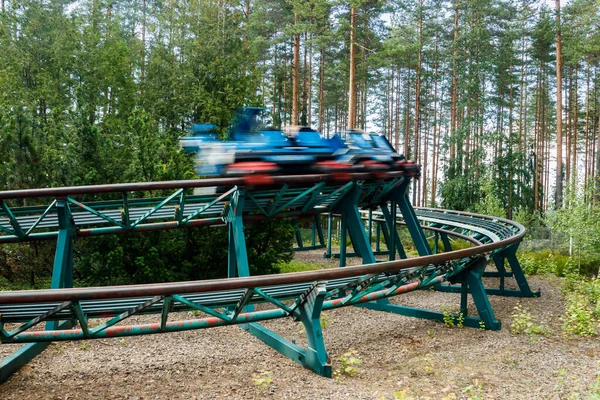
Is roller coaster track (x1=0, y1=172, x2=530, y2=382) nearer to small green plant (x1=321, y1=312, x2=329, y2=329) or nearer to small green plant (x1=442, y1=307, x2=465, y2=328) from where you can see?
small green plant (x1=442, y1=307, x2=465, y2=328)

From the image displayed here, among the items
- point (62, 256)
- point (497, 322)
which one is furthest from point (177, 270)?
point (497, 322)

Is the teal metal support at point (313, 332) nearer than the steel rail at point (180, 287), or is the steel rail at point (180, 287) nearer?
the steel rail at point (180, 287)

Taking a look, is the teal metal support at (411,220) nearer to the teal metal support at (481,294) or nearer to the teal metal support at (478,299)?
the teal metal support at (478,299)

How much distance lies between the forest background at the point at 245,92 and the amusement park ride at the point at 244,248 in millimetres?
1218

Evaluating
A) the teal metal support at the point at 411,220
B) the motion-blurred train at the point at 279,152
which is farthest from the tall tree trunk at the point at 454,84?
the motion-blurred train at the point at 279,152

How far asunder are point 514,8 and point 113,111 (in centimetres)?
2446

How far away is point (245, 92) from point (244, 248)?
709 centimetres

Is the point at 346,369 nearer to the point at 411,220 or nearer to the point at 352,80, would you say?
the point at 411,220

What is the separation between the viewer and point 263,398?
4684 mm

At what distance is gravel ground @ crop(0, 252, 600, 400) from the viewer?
16.0ft

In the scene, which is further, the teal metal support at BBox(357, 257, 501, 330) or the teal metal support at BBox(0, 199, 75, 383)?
the teal metal support at BBox(357, 257, 501, 330)

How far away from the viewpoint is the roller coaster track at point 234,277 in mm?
4641

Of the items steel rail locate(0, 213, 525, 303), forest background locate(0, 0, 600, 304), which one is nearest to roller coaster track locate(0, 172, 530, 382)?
steel rail locate(0, 213, 525, 303)

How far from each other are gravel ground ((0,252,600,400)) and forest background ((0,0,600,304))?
301cm
